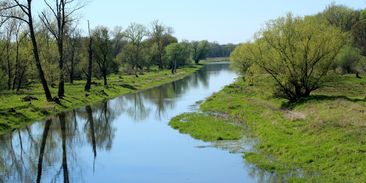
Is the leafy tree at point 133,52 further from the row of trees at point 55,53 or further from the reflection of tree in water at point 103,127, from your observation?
the reflection of tree in water at point 103,127

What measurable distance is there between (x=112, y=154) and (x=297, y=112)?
528 inches

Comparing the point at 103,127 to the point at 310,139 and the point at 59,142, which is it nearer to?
the point at 59,142

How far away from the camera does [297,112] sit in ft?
93.7

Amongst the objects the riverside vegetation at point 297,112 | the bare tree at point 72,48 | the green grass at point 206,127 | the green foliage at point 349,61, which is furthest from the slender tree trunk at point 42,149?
the green foliage at point 349,61

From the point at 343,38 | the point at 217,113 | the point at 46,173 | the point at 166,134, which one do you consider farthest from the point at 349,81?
the point at 46,173

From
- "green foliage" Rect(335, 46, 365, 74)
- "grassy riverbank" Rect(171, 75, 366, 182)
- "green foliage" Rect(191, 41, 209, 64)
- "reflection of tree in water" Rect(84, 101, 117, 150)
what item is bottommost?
"reflection of tree in water" Rect(84, 101, 117, 150)

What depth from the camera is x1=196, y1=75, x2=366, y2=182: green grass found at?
637 inches

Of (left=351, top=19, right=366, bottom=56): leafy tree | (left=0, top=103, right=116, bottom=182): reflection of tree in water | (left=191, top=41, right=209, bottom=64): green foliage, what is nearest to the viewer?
(left=0, top=103, right=116, bottom=182): reflection of tree in water

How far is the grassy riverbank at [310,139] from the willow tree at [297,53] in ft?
7.28

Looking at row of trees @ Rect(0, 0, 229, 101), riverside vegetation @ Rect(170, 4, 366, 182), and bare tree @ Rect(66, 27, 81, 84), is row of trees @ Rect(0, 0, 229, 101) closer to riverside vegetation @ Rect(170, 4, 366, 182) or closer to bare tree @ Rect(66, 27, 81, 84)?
bare tree @ Rect(66, 27, 81, 84)

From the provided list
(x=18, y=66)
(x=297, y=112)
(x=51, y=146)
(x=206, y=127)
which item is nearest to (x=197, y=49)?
(x=18, y=66)

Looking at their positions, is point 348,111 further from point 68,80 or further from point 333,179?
point 68,80

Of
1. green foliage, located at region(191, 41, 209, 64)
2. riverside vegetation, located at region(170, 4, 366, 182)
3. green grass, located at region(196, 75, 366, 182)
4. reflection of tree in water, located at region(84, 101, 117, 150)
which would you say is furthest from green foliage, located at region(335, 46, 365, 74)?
green foliage, located at region(191, 41, 209, 64)

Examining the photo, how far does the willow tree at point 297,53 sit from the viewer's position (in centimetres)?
3300
